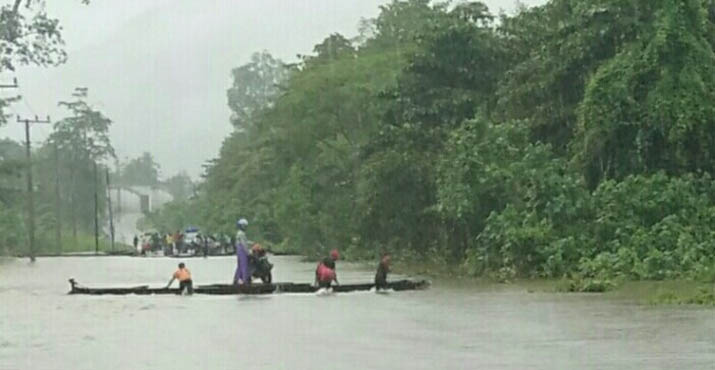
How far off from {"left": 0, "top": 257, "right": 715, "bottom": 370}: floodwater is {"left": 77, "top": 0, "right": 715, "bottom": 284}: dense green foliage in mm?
3352

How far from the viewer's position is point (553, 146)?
130ft

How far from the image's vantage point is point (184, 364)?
16.3m

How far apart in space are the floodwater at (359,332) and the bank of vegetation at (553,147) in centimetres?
338

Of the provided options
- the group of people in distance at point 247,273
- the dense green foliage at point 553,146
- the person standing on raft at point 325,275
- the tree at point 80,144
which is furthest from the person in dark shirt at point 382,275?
the tree at point 80,144

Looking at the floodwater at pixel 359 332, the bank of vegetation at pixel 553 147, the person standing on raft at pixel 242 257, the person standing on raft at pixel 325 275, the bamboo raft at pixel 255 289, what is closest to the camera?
the floodwater at pixel 359 332

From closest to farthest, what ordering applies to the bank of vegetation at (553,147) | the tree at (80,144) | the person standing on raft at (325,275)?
the person standing on raft at (325,275)
the bank of vegetation at (553,147)
the tree at (80,144)

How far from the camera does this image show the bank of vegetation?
3225cm

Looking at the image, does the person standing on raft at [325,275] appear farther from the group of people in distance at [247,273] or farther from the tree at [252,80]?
the tree at [252,80]

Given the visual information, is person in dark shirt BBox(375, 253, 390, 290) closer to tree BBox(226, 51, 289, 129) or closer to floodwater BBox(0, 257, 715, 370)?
floodwater BBox(0, 257, 715, 370)

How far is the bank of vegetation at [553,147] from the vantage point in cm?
3225

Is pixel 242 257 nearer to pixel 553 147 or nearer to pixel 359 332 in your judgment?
pixel 359 332

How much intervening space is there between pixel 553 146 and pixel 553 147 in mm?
44

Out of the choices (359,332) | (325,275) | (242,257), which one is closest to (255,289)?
(242,257)

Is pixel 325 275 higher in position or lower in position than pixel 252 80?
lower
